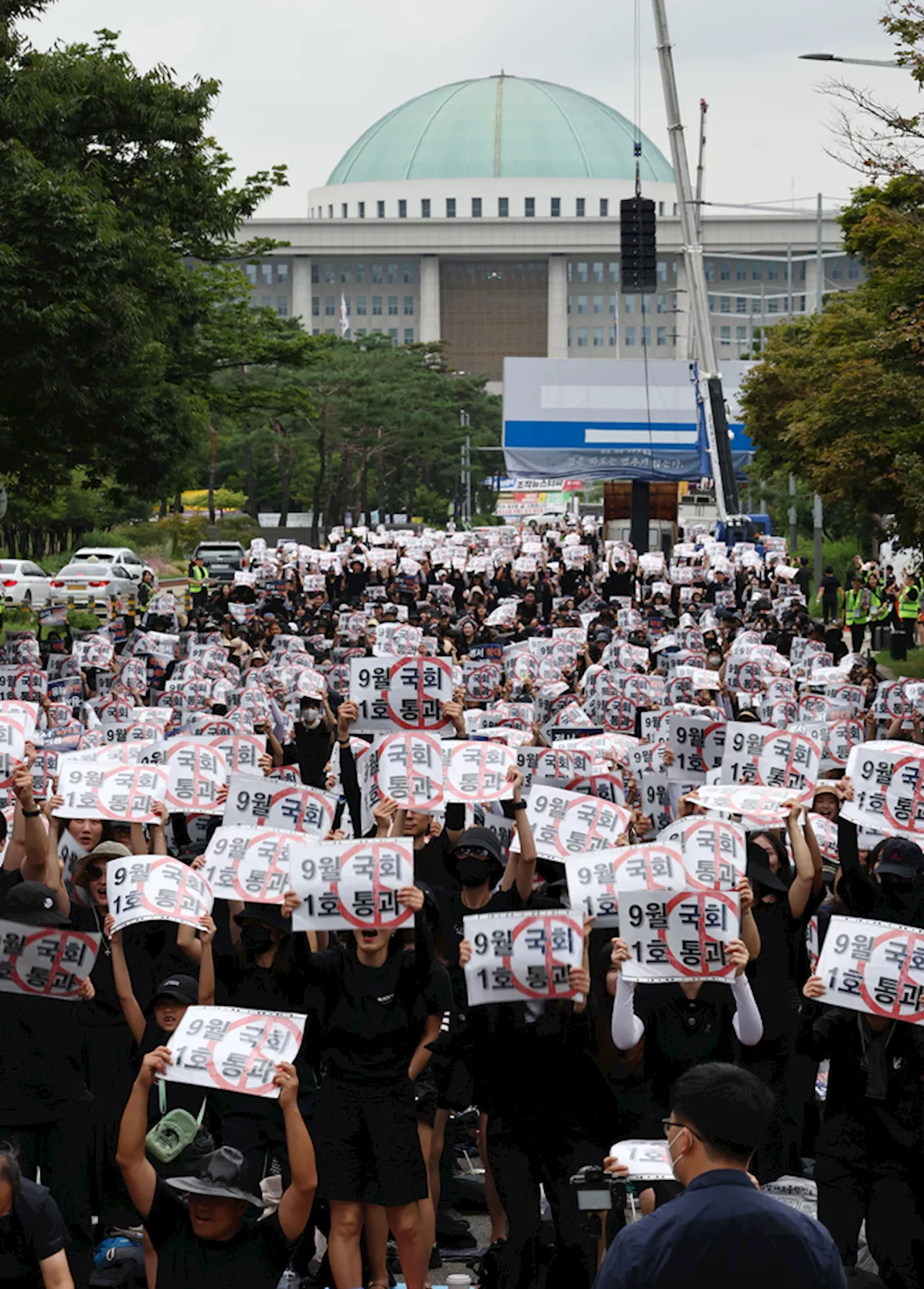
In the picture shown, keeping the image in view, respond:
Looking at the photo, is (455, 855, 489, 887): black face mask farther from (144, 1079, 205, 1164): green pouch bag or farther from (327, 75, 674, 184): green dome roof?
(327, 75, 674, 184): green dome roof

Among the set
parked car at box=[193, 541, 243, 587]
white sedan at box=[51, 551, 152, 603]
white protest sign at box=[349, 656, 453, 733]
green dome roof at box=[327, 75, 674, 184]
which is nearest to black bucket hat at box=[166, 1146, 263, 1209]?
white protest sign at box=[349, 656, 453, 733]

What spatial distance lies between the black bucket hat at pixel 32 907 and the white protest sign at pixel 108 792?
143 cm

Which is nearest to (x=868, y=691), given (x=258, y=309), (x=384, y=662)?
(x=384, y=662)

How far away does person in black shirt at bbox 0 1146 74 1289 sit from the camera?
5.37 metres

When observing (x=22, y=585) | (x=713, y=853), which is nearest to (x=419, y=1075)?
(x=713, y=853)

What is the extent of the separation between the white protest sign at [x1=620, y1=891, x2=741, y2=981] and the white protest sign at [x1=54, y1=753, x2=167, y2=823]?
105 inches

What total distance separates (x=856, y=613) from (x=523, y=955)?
2380 centimetres

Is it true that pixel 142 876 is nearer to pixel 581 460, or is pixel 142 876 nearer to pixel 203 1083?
pixel 203 1083

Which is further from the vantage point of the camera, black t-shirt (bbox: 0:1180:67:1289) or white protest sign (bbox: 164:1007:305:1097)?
white protest sign (bbox: 164:1007:305:1097)

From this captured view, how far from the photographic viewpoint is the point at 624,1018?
671 centimetres

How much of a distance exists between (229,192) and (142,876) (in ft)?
74.3

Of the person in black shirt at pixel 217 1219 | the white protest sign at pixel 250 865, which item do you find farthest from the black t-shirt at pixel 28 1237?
the white protest sign at pixel 250 865

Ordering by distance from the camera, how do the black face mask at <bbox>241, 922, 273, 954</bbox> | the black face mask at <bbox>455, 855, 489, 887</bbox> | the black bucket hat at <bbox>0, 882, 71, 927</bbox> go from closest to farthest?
the black bucket hat at <bbox>0, 882, 71, 927</bbox> < the black face mask at <bbox>241, 922, 273, 954</bbox> < the black face mask at <bbox>455, 855, 489, 887</bbox>

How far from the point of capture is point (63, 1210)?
21.8ft
